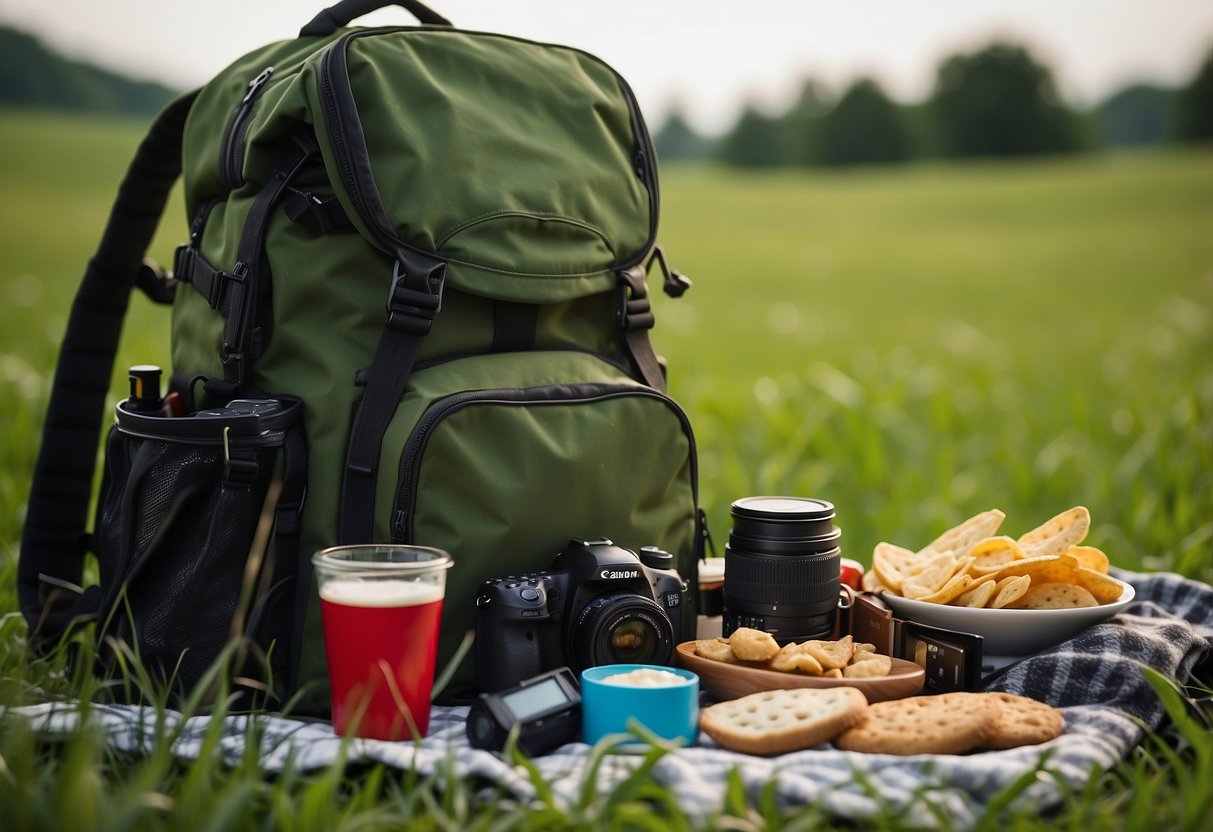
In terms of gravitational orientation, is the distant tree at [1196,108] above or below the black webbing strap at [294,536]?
above

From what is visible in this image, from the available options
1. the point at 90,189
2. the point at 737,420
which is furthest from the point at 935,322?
the point at 90,189

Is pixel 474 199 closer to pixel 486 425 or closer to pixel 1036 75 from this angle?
pixel 486 425

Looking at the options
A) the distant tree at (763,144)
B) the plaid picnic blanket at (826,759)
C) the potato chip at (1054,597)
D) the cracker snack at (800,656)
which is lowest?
the plaid picnic blanket at (826,759)

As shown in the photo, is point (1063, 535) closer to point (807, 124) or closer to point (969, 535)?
point (969, 535)

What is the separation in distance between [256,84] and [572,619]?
1387 millimetres

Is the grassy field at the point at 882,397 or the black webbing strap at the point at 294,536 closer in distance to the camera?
the grassy field at the point at 882,397

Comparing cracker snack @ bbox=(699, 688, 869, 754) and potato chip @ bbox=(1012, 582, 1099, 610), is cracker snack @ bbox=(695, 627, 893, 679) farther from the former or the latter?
potato chip @ bbox=(1012, 582, 1099, 610)

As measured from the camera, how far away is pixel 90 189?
21.8m

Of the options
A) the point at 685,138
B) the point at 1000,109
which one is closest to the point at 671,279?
the point at 1000,109

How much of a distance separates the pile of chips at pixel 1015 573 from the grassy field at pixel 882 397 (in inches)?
17.8

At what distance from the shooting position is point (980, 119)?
6381 centimetres

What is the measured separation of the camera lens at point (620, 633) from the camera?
236 centimetres

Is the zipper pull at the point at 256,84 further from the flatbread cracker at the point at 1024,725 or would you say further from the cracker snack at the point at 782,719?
the flatbread cracker at the point at 1024,725

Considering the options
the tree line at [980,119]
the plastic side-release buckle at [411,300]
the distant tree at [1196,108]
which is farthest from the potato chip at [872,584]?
the tree line at [980,119]
